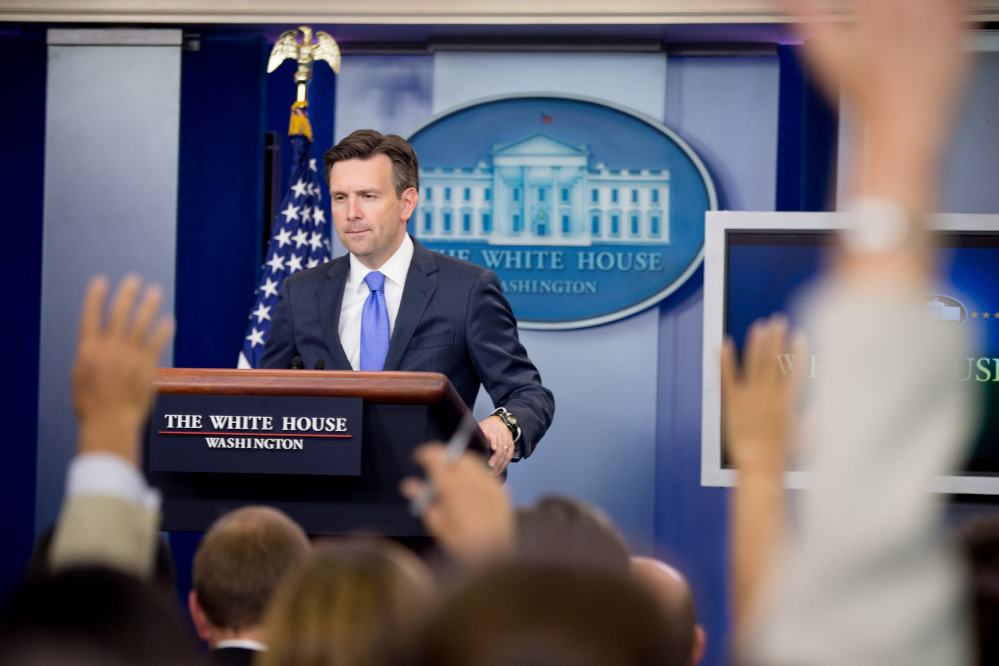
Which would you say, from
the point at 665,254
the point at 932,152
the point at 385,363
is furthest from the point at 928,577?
the point at 665,254

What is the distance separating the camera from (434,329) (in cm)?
299

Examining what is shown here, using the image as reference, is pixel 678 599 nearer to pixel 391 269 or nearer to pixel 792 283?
pixel 391 269

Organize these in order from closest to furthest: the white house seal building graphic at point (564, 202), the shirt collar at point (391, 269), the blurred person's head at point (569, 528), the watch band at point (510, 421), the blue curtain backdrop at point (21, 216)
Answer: the blurred person's head at point (569, 528)
the watch band at point (510, 421)
the shirt collar at point (391, 269)
the white house seal building graphic at point (564, 202)
the blue curtain backdrop at point (21, 216)

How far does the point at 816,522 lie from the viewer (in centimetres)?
64

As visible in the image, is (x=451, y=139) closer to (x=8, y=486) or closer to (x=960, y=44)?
(x=8, y=486)

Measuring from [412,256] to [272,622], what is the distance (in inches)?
91.4

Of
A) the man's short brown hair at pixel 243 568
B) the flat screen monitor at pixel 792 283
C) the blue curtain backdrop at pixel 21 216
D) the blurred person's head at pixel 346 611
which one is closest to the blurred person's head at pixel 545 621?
the blurred person's head at pixel 346 611

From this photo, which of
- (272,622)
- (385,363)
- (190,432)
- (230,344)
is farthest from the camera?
(230,344)

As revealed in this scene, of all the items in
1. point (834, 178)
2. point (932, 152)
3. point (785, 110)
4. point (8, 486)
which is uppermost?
point (785, 110)

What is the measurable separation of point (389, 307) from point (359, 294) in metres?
0.10

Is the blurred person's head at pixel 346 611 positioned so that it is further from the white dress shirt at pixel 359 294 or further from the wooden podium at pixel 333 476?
the white dress shirt at pixel 359 294

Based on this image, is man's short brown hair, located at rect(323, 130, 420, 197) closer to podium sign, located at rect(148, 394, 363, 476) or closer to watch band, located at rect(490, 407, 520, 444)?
watch band, located at rect(490, 407, 520, 444)

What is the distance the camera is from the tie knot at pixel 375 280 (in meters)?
3.03

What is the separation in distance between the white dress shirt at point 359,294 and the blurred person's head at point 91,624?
7.13ft
